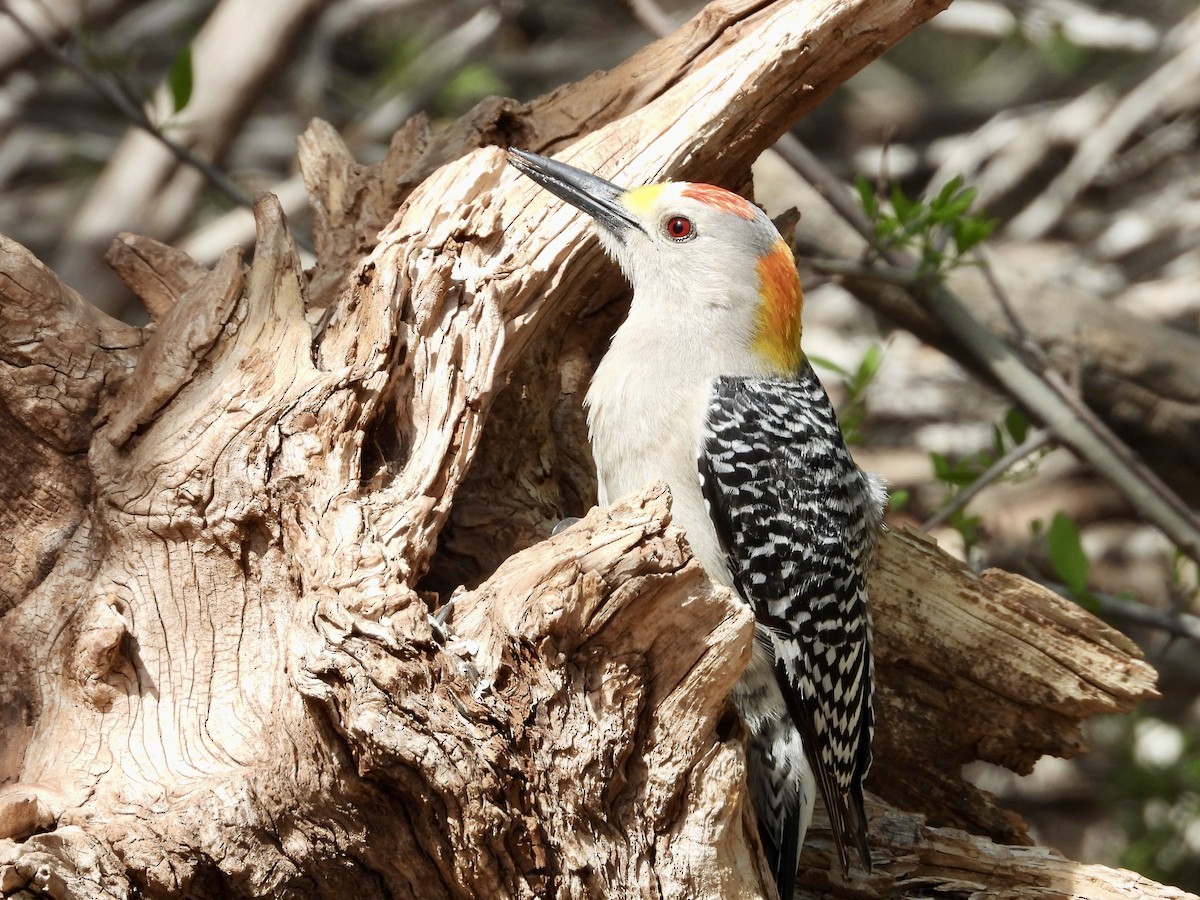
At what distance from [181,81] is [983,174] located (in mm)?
5496

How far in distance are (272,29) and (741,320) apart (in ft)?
9.81

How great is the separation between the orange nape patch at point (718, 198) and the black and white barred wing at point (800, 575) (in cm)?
61

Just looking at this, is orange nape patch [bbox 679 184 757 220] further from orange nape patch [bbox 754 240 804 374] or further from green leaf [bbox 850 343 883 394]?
green leaf [bbox 850 343 883 394]

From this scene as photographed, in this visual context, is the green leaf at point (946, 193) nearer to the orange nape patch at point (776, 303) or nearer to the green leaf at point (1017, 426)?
the orange nape patch at point (776, 303)

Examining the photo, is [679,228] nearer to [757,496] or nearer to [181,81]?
[757,496]

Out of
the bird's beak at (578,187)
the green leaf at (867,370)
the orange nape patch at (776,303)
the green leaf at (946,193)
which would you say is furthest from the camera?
the green leaf at (867,370)

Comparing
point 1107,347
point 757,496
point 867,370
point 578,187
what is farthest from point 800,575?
point 1107,347

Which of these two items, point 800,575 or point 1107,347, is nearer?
point 800,575

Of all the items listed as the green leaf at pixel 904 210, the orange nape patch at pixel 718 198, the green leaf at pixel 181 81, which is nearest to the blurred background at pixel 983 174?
the green leaf at pixel 181 81

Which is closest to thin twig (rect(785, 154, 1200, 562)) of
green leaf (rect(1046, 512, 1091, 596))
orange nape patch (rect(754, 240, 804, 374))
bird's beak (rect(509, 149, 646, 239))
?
green leaf (rect(1046, 512, 1091, 596))

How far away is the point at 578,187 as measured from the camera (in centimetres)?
383

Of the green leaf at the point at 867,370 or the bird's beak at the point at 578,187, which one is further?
the green leaf at the point at 867,370

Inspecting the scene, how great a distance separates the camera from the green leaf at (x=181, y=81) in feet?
15.7

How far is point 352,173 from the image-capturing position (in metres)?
4.27
